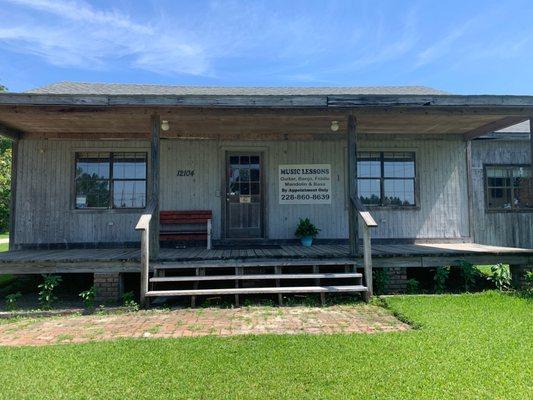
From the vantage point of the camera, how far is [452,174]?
8.50 m

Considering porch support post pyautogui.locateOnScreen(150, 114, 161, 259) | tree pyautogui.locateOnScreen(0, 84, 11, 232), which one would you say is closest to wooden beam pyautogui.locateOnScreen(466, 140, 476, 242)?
porch support post pyautogui.locateOnScreen(150, 114, 161, 259)

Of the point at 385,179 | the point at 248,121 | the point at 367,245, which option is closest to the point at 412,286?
→ the point at 367,245

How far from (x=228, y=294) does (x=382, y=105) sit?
383 cm

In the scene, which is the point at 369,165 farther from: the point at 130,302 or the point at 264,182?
the point at 130,302

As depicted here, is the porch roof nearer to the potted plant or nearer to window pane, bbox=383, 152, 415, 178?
window pane, bbox=383, 152, 415, 178

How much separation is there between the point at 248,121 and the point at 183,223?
256 cm

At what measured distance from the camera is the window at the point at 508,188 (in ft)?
29.1

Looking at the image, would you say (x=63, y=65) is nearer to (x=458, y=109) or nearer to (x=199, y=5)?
(x=199, y=5)

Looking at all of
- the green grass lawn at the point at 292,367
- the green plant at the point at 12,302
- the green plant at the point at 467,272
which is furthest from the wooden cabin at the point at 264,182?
the green grass lawn at the point at 292,367

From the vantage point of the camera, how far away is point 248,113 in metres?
6.05

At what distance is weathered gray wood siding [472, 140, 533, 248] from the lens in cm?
873

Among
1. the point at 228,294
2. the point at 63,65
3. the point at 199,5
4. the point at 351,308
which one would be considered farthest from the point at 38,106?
the point at 63,65

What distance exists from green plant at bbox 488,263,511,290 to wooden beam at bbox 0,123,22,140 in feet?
30.6

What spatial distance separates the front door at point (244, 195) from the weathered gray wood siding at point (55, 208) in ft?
6.71
